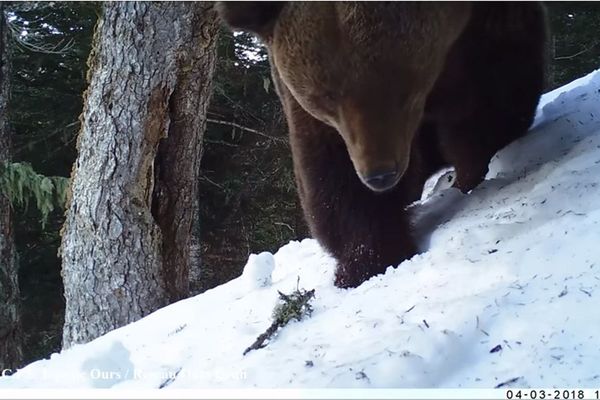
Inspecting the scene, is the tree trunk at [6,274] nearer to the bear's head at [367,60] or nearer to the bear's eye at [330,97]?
the bear's head at [367,60]

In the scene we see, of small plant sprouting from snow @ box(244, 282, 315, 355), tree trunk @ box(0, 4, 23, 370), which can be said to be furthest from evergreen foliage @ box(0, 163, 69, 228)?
small plant sprouting from snow @ box(244, 282, 315, 355)

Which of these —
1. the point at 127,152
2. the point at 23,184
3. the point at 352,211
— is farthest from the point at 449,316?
the point at 23,184

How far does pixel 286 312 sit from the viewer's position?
2.58 meters

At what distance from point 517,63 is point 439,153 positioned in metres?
0.98

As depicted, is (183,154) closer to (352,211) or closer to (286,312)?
(352,211)

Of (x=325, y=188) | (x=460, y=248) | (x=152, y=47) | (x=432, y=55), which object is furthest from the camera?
(x=152, y=47)

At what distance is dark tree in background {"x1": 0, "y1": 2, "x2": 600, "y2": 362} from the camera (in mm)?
10094

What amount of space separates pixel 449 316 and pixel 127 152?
355 centimetres

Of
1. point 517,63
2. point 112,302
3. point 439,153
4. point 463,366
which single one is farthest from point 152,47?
point 463,366

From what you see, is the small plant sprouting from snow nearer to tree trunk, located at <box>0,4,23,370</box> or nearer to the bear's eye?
the bear's eye

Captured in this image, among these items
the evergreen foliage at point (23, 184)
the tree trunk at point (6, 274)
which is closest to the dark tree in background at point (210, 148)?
the tree trunk at point (6, 274)

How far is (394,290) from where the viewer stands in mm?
2510

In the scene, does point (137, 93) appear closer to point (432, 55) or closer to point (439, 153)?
point (439, 153)

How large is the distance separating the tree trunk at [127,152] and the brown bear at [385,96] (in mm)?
1993
